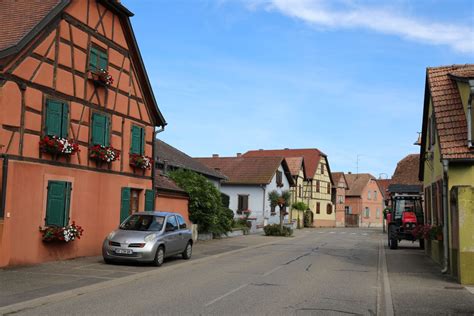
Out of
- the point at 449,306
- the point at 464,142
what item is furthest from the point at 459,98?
the point at 449,306

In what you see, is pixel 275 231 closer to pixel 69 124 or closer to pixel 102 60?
pixel 102 60

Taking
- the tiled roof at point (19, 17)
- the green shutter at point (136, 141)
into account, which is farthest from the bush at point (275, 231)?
the tiled roof at point (19, 17)

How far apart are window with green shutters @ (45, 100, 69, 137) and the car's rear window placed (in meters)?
3.47

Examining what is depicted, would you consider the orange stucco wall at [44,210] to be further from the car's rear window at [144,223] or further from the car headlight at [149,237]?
the car headlight at [149,237]

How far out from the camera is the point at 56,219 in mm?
16188

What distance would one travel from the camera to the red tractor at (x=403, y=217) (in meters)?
26.7

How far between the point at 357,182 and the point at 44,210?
3008 inches

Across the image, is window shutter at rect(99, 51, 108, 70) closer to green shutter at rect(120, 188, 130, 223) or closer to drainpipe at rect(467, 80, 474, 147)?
green shutter at rect(120, 188, 130, 223)

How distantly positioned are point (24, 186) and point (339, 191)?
6521 cm

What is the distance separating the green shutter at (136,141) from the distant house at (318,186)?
144 feet

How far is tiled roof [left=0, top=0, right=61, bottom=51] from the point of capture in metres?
15.0

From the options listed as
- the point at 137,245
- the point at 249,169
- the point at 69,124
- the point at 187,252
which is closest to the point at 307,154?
the point at 249,169

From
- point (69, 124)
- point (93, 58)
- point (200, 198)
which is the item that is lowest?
→ point (200, 198)

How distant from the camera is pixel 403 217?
2702cm
